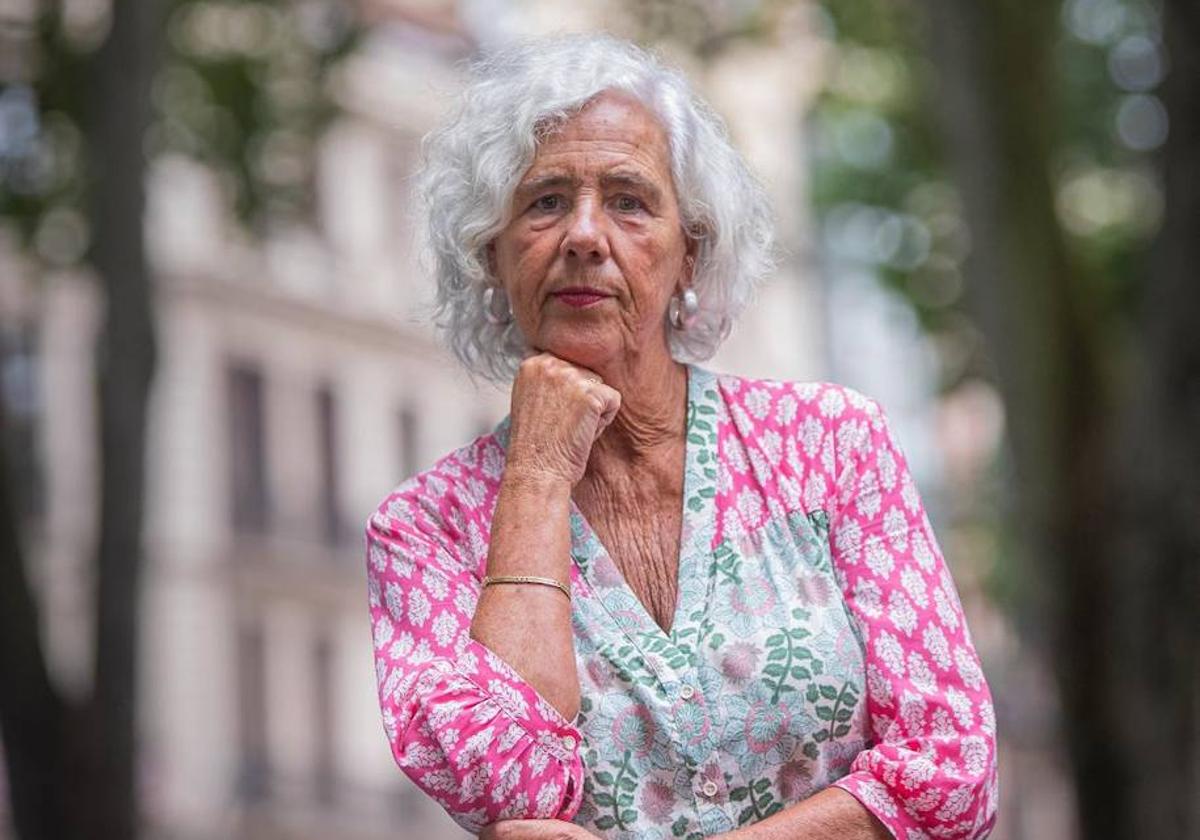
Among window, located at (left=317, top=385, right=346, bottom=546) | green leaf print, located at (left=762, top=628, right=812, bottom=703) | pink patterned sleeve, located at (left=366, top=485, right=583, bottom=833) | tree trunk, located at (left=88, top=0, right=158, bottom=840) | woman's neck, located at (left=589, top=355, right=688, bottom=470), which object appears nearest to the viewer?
pink patterned sleeve, located at (left=366, top=485, right=583, bottom=833)

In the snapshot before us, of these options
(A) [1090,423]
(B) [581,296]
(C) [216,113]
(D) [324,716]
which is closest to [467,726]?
(B) [581,296]

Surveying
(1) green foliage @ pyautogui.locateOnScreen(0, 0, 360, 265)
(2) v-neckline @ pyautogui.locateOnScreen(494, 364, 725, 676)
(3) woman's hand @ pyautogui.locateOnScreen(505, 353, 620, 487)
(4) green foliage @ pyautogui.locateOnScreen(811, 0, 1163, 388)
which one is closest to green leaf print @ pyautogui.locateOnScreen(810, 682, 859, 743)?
(2) v-neckline @ pyautogui.locateOnScreen(494, 364, 725, 676)

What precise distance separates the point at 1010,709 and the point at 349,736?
29.5 ft

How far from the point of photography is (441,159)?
11.4 feet

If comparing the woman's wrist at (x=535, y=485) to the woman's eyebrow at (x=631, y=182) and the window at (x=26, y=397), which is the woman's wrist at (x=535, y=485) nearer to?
the woman's eyebrow at (x=631, y=182)

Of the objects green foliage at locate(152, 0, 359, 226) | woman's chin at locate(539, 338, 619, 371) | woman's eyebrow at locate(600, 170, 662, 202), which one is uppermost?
green foliage at locate(152, 0, 359, 226)

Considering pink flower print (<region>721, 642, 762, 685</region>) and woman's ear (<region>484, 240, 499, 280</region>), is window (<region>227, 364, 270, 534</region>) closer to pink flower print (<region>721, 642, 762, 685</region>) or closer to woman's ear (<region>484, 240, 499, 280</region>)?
woman's ear (<region>484, 240, 499, 280</region>)

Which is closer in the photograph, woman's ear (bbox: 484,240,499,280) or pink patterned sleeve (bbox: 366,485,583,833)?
pink patterned sleeve (bbox: 366,485,583,833)

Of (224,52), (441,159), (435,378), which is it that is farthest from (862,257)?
(435,378)

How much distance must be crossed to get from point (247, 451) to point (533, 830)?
103 feet

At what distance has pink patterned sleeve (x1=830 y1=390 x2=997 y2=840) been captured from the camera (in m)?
3.13

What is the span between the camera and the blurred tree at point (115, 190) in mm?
10828

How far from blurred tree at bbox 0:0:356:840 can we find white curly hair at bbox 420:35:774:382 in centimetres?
751

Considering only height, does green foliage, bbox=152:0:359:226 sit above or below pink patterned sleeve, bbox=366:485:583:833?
above
